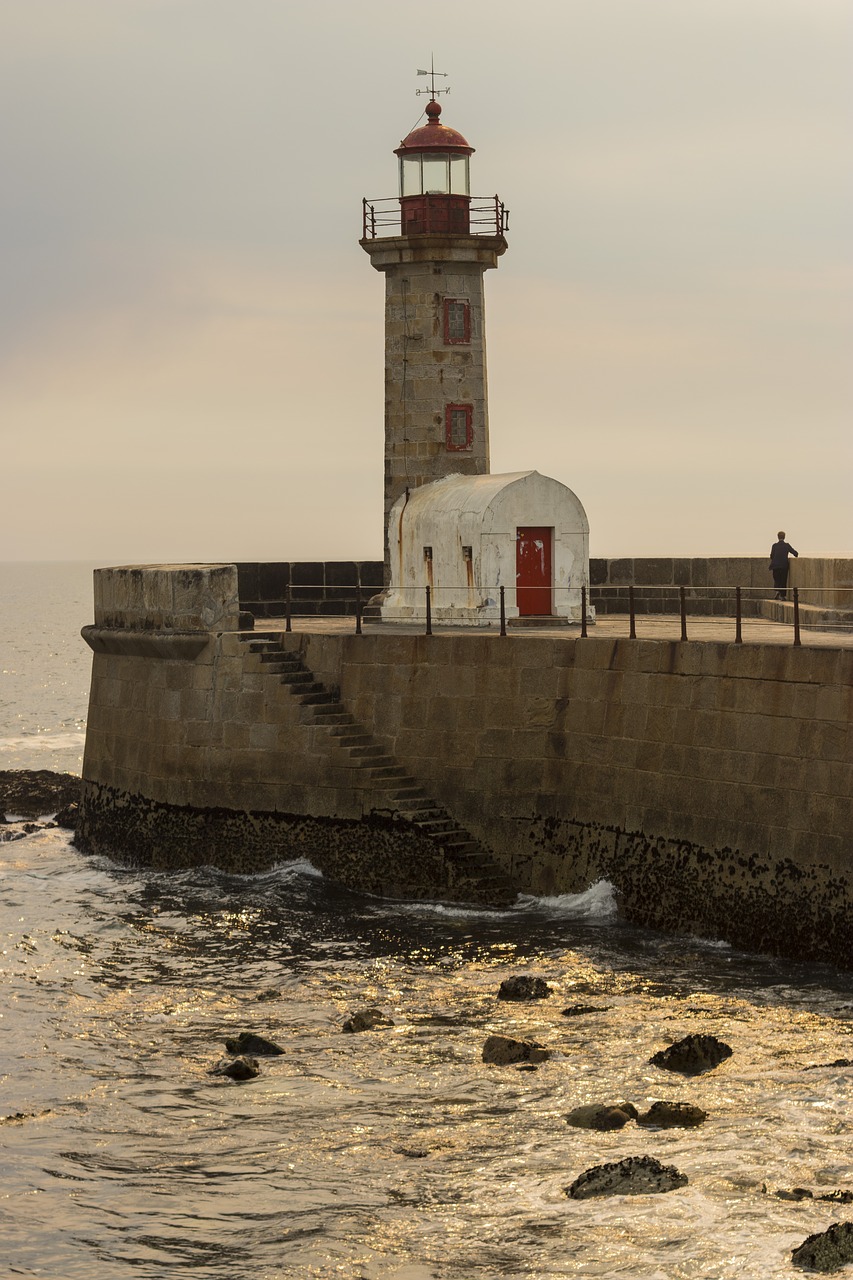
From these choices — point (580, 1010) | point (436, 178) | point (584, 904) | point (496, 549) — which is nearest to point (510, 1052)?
point (580, 1010)

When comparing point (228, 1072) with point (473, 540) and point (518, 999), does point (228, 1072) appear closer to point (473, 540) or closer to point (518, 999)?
point (518, 999)

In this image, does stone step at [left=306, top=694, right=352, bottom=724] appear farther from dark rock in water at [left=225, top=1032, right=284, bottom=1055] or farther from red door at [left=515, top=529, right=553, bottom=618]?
dark rock in water at [left=225, top=1032, right=284, bottom=1055]

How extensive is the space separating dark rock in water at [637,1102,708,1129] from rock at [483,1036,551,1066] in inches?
59.1

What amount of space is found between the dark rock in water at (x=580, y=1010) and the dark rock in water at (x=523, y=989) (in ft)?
1.58

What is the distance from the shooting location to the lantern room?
25.2 m

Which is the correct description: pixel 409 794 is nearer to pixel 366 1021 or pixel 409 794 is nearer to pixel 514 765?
pixel 514 765

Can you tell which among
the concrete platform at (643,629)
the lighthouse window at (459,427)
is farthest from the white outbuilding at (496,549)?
the lighthouse window at (459,427)

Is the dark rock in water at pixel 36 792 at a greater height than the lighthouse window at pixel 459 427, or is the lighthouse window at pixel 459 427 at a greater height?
the lighthouse window at pixel 459 427

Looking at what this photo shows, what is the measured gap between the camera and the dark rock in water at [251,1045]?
14406 mm

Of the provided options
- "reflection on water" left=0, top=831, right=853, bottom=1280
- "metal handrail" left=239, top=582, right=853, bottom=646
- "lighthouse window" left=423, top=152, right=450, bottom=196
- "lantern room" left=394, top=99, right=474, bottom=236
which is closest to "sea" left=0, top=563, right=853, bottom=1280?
"reflection on water" left=0, top=831, right=853, bottom=1280

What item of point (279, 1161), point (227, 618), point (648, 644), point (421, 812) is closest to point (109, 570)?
point (227, 618)

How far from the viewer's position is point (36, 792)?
30078 millimetres

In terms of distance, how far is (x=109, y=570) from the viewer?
24.0 m

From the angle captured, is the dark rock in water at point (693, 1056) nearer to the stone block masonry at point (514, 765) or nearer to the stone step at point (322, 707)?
the stone block masonry at point (514, 765)
